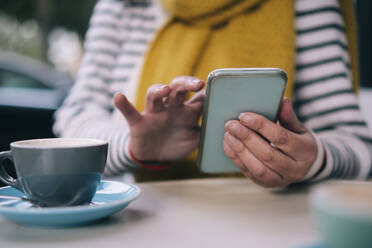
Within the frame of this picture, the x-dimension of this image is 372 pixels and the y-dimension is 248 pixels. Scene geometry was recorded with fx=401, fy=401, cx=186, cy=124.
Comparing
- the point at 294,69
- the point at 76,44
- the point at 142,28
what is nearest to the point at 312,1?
the point at 294,69

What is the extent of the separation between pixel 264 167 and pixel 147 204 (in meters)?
0.16

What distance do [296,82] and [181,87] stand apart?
1.32ft

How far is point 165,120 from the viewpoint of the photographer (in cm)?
62

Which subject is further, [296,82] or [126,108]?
[296,82]

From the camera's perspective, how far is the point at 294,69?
33.0 inches

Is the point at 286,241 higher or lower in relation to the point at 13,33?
lower

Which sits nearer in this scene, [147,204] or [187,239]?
[187,239]

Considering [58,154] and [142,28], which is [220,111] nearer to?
[58,154]

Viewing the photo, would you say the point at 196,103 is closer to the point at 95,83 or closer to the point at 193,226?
the point at 193,226

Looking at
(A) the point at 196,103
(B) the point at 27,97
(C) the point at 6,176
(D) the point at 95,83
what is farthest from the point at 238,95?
(B) the point at 27,97

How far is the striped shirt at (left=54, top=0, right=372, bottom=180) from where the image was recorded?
725 millimetres

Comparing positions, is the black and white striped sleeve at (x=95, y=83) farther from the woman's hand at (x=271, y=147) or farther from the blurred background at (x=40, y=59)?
the woman's hand at (x=271, y=147)

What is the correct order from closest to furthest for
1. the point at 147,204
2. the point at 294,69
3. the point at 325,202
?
the point at 325,202
the point at 147,204
the point at 294,69

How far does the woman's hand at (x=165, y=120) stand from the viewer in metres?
0.54
